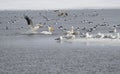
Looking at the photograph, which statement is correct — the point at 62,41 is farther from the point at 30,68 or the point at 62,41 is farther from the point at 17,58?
the point at 30,68

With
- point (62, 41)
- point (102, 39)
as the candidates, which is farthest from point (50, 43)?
point (102, 39)

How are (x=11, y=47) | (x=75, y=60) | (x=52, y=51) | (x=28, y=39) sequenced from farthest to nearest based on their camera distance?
(x=28, y=39) < (x=11, y=47) < (x=52, y=51) < (x=75, y=60)

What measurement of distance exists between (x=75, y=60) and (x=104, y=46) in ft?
37.1

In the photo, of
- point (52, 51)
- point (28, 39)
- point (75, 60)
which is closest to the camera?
point (75, 60)

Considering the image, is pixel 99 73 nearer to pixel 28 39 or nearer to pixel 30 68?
pixel 30 68

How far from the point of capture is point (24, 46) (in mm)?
69188

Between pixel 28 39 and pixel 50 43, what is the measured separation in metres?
8.26

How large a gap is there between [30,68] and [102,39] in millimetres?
23201

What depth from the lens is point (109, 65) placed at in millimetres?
49844

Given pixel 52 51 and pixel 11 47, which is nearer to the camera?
pixel 52 51

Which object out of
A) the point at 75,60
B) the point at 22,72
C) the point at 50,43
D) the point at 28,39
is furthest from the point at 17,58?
the point at 28,39

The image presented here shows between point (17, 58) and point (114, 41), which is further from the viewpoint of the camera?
point (114, 41)

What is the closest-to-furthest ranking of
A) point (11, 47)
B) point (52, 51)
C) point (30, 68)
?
point (30, 68), point (52, 51), point (11, 47)

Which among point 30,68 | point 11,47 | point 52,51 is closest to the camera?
point 30,68
